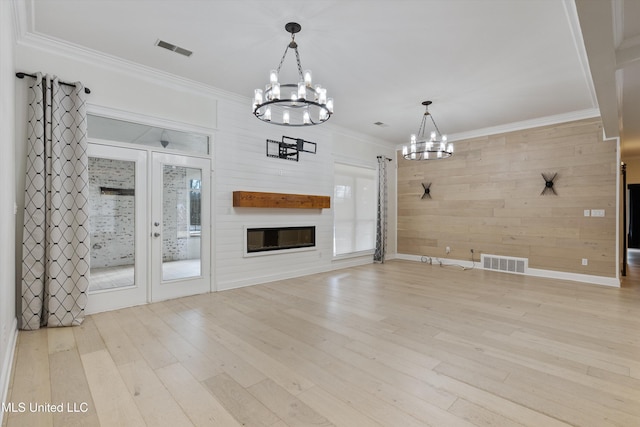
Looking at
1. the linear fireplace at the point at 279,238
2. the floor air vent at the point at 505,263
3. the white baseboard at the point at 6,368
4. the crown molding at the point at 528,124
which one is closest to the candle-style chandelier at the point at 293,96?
the linear fireplace at the point at 279,238

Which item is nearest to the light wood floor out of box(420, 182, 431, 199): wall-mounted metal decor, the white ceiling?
the white ceiling

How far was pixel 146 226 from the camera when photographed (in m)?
4.16

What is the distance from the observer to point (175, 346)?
2855 mm

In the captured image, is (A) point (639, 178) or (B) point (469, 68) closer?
(B) point (469, 68)

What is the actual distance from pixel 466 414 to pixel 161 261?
3.97m

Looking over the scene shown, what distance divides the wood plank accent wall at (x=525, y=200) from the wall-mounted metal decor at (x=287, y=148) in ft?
11.4

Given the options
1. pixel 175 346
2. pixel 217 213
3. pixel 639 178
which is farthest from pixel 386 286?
pixel 639 178

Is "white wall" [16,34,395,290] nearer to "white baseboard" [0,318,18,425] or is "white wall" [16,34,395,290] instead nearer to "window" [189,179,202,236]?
"window" [189,179,202,236]

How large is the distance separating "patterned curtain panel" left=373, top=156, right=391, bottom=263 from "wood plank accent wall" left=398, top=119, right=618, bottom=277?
0.81m

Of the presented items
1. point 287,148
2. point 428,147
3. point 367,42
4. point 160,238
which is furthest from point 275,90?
point 428,147

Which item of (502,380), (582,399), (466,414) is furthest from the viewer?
(502,380)

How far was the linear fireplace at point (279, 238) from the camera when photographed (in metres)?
5.33

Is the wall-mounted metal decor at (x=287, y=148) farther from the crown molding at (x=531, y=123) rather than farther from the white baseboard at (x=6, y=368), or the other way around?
the white baseboard at (x=6, y=368)

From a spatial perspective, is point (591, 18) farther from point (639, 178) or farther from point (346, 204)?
point (639, 178)
